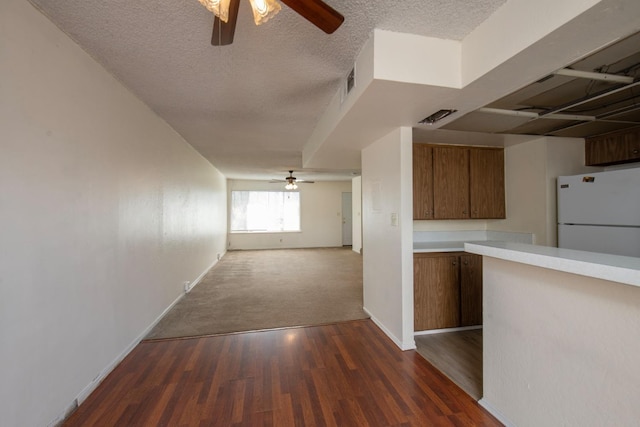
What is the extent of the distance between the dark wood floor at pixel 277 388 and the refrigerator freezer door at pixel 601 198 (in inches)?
85.0

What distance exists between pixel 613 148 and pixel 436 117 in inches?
91.9

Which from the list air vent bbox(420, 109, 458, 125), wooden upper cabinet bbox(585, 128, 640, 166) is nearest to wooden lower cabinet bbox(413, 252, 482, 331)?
air vent bbox(420, 109, 458, 125)

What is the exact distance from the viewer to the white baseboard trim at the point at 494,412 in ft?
4.80

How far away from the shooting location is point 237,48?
1608mm

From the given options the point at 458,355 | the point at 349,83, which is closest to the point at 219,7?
the point at 349,83

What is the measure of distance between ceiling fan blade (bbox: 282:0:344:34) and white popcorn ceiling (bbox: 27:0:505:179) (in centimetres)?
31

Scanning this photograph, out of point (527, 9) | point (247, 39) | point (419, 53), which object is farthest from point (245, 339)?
point (527, 9)

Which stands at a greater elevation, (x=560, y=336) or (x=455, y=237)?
(x=455, y=237)

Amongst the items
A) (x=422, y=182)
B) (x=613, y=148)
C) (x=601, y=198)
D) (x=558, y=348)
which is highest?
(x=613, y=148)

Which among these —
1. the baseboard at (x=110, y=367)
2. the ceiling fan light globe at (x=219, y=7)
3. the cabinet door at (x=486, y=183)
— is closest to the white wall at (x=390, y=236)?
the cabinet door at (x=486, y=183)

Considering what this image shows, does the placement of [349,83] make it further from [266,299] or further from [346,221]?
[346,221]

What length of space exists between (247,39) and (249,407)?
2285 mm

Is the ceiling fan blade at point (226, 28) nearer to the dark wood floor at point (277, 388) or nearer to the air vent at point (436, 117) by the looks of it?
the air vent at point (436, 117)

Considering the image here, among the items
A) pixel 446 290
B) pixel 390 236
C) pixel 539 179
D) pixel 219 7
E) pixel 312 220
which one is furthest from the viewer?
pixel 312 220
